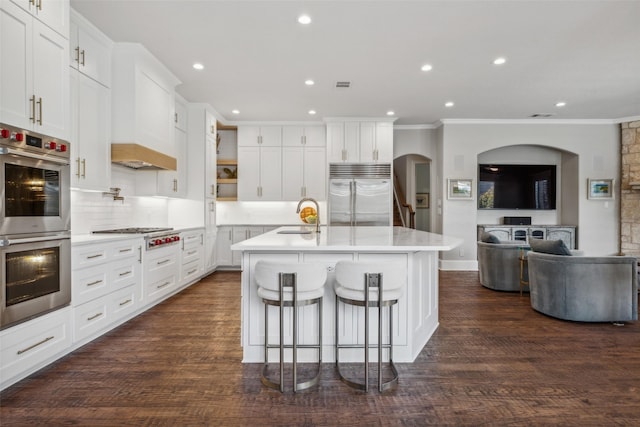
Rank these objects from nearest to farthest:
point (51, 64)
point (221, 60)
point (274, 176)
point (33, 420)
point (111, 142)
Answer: point (33, 420) < point (51, 64) < point (111, 142) < point (221, 60) < point (274, 176)

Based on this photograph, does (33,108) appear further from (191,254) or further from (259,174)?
(259,174)

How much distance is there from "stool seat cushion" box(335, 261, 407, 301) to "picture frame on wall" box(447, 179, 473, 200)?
16.1ft

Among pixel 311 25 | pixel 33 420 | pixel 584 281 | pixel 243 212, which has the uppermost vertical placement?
pixel 311 25

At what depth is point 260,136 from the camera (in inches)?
269

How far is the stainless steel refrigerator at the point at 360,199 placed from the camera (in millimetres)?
6402

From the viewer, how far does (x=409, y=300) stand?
2.62 meters

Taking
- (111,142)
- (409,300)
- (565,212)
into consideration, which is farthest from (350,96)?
(565,212)

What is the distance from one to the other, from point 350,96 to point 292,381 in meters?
4.15

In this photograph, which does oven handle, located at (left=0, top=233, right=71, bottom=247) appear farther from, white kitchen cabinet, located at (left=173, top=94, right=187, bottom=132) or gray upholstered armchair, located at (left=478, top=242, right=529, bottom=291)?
gray upholstered armchair, located at (left=478, top=242, right=529, bottom=291)

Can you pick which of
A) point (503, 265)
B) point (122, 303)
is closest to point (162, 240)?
point (122, 303)

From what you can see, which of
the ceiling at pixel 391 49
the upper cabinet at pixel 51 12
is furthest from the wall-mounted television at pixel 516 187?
the upper cabinet at pixel 51 12

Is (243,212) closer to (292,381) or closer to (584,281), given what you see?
(292,381)

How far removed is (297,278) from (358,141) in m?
4.76

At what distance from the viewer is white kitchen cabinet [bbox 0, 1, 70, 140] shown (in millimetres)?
2184
